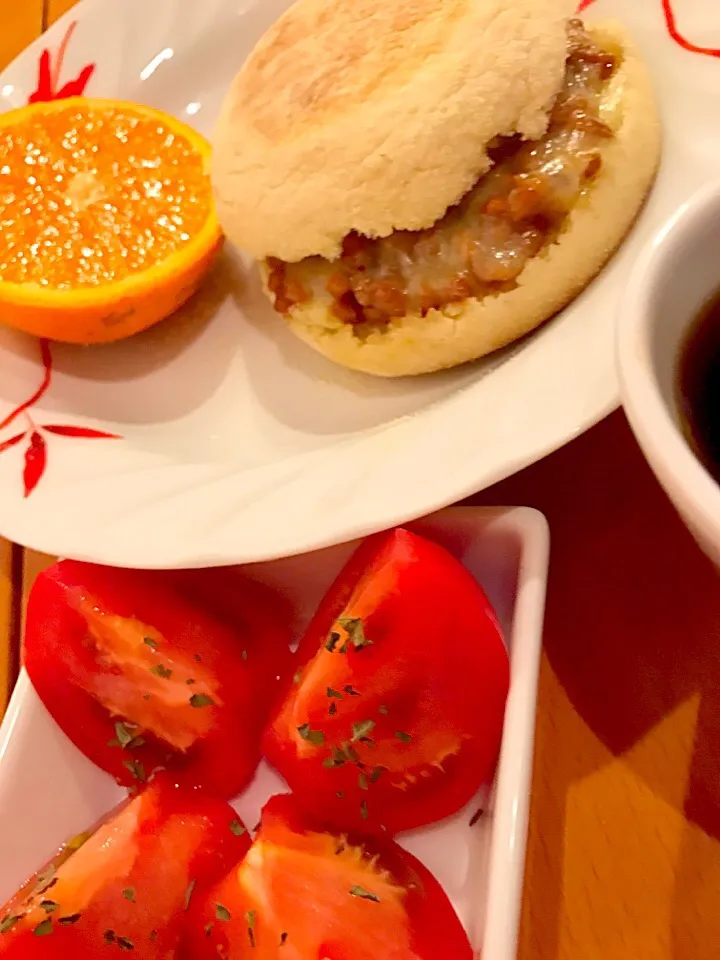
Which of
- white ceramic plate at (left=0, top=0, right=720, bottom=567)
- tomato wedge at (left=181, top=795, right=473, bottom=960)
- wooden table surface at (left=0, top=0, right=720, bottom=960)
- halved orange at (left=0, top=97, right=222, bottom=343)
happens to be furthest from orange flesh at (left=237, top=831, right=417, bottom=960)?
halved orange at (left=0, top=97, right=222, bottom=343)

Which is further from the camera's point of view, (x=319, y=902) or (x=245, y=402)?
(x=245, y=402)

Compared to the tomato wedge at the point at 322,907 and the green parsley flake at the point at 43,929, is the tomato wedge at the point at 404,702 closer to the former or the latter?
the tomato wedge at the point at 322,907

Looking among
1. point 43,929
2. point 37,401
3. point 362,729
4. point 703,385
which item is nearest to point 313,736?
point 362,729

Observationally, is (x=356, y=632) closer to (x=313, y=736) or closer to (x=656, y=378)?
(x=313, y=736)

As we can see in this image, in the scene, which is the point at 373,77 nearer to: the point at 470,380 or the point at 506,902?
the point at 470,380

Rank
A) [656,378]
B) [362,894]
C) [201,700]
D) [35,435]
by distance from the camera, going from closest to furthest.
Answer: [656,378], [362,894], [201,700], [35,435]

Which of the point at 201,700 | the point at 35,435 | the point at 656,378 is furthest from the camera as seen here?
the point at 35,435
